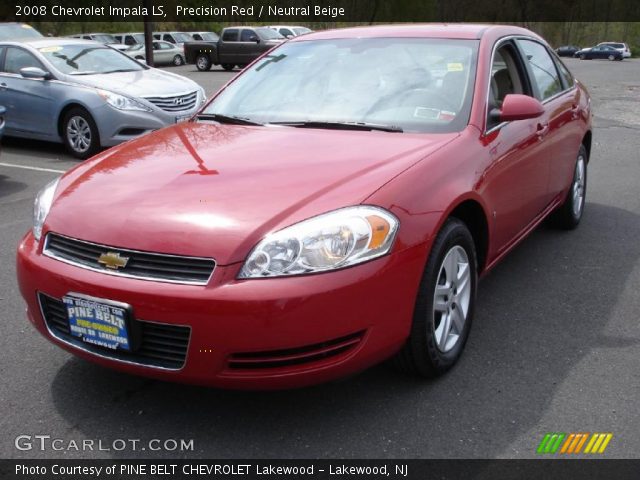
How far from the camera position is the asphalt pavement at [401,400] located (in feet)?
8.73

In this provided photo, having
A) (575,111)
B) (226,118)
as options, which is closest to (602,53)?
(575,111)

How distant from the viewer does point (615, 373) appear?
3201mm

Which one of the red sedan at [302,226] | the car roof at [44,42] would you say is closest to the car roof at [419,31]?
the red sedan at [302,226]

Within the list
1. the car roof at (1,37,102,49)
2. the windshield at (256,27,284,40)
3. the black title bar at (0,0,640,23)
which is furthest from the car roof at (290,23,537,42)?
the windshield at (256,27,284,40)

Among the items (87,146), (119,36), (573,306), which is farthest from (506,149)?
(119,36)

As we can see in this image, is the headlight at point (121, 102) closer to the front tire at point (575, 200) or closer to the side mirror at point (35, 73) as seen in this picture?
the side mirror at point (35, 73)

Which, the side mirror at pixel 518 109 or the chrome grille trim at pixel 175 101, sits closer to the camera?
the side mirror at pixel 518 109

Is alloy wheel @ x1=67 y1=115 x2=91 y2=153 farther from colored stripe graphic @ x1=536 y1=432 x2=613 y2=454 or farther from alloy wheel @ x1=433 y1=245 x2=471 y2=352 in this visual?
colored stripe graphic @ x1=536 y1=432 x2=613 y2=454

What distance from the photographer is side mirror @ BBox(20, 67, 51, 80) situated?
898cm

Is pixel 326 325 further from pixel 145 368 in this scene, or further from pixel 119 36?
pixel 119 36

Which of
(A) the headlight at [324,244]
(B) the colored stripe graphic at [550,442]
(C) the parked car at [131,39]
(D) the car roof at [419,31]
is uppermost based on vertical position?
(D) the car roof at [419,31]

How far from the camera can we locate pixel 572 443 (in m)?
2.66

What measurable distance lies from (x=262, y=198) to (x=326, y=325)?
58 centimetres

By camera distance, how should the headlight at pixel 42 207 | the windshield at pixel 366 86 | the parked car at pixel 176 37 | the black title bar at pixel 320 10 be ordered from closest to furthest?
the headlight at pixel 42 207 → the windshield at pixel 366 86 → the parked car at pixel 176 37 → the black title bar at pixel 320 10
